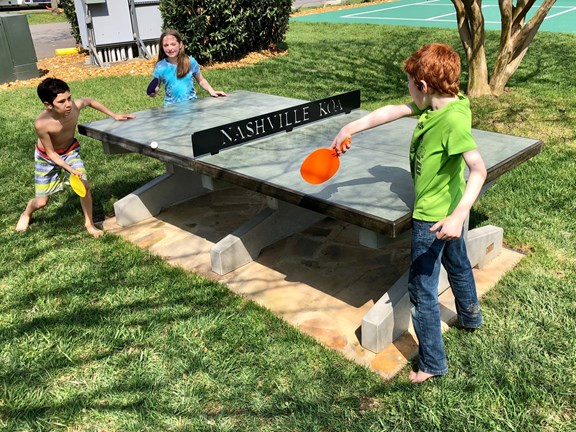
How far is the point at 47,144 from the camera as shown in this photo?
4.69 m

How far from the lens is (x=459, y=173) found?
283cm

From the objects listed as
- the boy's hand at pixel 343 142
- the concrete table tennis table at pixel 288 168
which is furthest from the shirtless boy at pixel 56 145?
the boy's hand at pixel 343 142

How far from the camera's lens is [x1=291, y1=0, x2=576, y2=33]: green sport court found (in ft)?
53.5

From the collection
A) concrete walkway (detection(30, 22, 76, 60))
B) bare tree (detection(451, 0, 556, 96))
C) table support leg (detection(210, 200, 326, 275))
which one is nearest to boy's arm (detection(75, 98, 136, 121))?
table support leg (detection(210, 200, 326, 275))

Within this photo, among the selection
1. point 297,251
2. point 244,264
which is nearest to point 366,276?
point 297,251

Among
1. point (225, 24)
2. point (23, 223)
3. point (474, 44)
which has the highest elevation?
point (474, 44)

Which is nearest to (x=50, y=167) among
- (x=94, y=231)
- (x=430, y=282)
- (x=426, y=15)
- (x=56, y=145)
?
(x=56, y=145)

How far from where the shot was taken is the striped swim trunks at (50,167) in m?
4.91

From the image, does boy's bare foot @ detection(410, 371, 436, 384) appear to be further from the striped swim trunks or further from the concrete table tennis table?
the striped swim trunks

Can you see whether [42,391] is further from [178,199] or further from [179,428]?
[178,199]

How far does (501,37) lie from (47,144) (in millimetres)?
6676

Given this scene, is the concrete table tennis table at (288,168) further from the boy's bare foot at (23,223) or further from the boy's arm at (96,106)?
the boy's bare foot at (23,223)

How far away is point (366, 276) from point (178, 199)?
2.45 metres

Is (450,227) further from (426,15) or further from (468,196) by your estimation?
(426,15)
